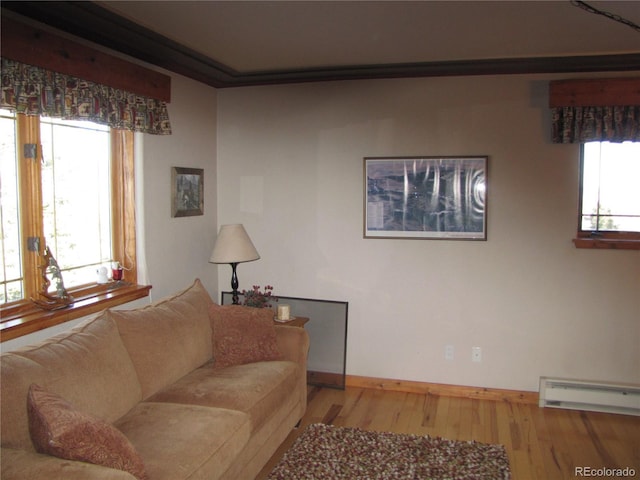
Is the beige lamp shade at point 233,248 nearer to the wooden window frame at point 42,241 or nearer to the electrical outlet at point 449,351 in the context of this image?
the wooden window frame at point 42,241

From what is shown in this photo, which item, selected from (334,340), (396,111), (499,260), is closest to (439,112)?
(396,111)

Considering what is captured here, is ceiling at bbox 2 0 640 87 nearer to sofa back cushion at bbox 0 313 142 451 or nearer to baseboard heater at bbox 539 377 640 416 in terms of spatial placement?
sofa back cushion at bbox 0 313 142 451

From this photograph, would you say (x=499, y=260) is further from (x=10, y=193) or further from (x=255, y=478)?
(x=10, y=193)

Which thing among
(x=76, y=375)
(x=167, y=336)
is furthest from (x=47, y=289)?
(x=76, y=375)

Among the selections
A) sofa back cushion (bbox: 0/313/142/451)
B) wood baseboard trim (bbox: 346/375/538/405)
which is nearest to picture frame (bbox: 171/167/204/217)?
sofa back cushion (bbox: 0/313/142/451)

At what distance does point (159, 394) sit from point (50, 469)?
103 centimetres

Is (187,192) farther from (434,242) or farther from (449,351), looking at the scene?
(449,351)

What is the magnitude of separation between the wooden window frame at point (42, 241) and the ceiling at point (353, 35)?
2.01 ft

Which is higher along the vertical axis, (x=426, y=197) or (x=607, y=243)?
(x=426, y=197)

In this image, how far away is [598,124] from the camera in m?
3.77

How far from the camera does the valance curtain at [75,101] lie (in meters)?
2.59

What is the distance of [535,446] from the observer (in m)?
3.40

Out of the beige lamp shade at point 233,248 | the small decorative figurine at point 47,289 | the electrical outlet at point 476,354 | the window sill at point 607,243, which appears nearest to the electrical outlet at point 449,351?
the electrical outlet at point 476,354

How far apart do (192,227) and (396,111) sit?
1796 millimetres
